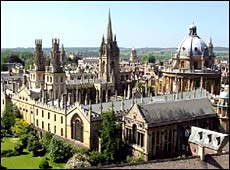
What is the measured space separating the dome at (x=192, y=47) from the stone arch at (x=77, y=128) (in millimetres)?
18751

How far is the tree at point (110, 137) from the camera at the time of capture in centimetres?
3328

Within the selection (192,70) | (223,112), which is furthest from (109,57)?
(223,112)

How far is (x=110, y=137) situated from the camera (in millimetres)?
34000

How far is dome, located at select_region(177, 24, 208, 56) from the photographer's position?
169 feet

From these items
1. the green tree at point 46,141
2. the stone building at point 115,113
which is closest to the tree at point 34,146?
the green tree at point 46,141

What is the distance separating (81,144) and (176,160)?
60.2ft

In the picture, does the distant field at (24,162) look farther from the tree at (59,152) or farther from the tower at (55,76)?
the tower at (55,76)

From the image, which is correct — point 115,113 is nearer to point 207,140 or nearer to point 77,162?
point 77,162

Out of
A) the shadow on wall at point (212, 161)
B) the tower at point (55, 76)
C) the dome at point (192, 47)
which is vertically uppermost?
the dome at point (192, 47)

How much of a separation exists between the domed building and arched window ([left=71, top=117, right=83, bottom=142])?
1430 centimetres

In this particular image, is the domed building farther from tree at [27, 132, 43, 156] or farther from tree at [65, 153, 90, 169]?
tree at [65, 153, 90, 169]

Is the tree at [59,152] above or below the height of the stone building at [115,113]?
below

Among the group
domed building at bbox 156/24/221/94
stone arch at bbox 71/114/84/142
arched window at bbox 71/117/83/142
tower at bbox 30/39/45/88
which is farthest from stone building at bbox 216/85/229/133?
tower at bbox 30/39/45/88

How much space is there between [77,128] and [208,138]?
12.3m
